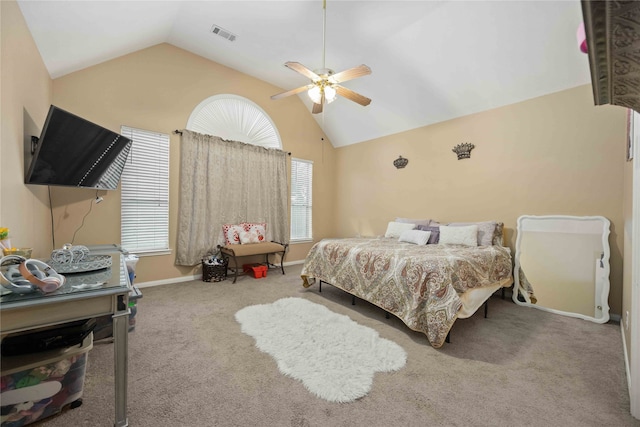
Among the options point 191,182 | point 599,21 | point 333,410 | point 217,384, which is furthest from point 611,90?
point 191,182

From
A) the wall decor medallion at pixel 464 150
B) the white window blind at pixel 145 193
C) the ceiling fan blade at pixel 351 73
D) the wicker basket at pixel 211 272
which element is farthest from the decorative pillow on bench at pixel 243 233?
the wall decor medallion at pixel 464 150

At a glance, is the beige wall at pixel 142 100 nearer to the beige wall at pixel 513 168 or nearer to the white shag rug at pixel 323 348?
the white shag rug at pixel 323 348

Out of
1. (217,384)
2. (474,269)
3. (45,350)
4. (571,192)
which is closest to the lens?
(45,350)

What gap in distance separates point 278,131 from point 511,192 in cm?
401

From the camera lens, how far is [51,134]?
198cm

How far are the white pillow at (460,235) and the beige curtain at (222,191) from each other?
2845mm

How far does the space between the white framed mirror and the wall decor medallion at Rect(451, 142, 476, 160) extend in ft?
3.98

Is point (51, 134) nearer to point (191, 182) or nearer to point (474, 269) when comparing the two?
point (191, 182)

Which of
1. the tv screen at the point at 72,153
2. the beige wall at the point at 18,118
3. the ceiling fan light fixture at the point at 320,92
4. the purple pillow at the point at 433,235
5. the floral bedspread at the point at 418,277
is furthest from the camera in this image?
the purple pillow at the point at 433,235

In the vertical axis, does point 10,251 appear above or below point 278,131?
below

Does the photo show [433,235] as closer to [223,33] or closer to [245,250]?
[245,250]

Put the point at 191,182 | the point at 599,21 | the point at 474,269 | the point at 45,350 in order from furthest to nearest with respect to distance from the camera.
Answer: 1. the point at 191,182
2. the point at 474,269
3. the point at 45,350
4. the point at 599,21

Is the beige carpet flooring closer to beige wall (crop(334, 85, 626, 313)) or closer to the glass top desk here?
the glass top desk

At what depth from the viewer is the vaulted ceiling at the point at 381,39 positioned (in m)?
2.57
